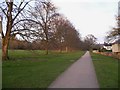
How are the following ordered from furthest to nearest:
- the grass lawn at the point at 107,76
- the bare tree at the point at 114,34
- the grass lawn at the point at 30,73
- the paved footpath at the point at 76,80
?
the bare tree at the point at 114,34 → the grass lawn at the point at 107,76 → the grass lawn at the point at 30,73 → the paved footpath at the point at 76,80

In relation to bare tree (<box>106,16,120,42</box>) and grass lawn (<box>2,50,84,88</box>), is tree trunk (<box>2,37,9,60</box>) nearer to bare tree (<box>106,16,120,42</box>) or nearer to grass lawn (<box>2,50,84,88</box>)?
grass lawn (<box>2,50,84,88</box>)

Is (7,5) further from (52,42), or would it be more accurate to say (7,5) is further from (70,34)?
(70,34)

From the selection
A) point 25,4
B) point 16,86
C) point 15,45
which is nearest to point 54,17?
point 25,4

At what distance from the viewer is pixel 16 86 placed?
1044 centimetres

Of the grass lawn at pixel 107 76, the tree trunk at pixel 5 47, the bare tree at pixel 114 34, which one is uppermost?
the bare tree at pixel 114 34

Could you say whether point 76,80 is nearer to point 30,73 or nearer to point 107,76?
point 107,76

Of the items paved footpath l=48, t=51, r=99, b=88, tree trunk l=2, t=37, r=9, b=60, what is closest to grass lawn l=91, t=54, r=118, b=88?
paved footpath l=48, t=51, r=99, b=88

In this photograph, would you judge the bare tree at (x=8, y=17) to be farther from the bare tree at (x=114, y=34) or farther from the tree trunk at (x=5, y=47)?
the bare tree at (x=114, y=34)

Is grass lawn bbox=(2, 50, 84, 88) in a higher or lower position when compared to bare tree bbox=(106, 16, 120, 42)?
lower

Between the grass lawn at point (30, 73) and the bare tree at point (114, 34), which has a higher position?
the bare tree at point (114, 34)

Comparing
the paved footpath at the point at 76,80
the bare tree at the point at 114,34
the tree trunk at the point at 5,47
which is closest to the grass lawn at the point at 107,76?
the paved footpath at the point at 76,80

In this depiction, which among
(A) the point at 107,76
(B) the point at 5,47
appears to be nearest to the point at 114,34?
(B) the point at 5,47

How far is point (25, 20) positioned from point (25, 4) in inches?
85.8

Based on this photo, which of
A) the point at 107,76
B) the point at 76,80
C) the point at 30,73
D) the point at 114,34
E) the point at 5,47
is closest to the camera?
the point at 76,80
